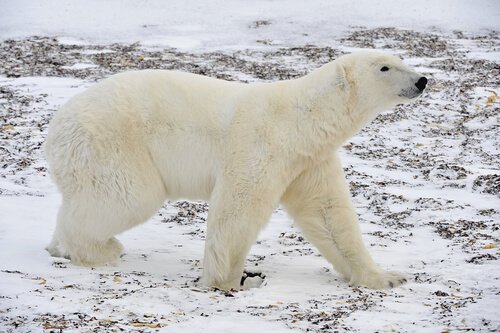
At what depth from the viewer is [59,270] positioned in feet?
17.5

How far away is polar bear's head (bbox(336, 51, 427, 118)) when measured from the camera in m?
5.46

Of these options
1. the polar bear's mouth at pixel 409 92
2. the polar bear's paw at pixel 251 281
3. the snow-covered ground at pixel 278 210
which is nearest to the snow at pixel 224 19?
the snow-covered ground at pixel 278 210

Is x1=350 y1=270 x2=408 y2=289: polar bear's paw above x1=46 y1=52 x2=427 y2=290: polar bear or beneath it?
beneath

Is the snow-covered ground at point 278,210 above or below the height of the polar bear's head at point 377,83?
below

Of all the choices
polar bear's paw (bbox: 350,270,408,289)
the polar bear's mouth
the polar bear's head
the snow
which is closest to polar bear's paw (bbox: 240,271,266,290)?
polar bear's paw (bbox: 350,270,408,289)

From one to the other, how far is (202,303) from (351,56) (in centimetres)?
227

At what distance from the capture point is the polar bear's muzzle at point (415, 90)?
544cm

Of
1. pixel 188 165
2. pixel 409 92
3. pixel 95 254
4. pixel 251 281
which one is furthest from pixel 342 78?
pixel 95 254

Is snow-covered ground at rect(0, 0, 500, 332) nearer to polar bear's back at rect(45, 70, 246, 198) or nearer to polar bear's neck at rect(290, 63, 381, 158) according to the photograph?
polar bear's back at rect(45, 70, 246, 198)

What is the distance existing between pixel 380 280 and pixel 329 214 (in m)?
0.62

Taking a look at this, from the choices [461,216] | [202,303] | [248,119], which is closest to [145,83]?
[248,119]

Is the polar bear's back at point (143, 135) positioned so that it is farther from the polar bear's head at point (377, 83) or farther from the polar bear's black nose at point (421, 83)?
the polar bear's black nose at point (421, 83)

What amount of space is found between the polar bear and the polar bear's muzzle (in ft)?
0.03

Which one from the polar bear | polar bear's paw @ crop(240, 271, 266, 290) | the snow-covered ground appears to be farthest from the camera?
polar bear's paw @ crop(240, 271, 266, 290)
